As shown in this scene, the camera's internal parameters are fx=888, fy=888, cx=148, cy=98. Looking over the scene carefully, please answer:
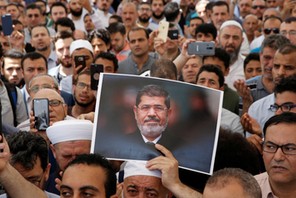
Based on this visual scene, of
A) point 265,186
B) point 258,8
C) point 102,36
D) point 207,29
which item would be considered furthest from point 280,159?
point 258,8

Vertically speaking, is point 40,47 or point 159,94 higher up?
point 159,94

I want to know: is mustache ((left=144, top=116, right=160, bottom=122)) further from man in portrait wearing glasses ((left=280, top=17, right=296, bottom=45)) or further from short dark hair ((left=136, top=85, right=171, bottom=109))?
man in portrait wearing glasses ((left=280, top=17, right=296, bottom=45))

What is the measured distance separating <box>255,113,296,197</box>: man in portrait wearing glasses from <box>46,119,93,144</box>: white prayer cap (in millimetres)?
1213

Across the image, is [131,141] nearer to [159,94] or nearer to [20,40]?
[159,94]

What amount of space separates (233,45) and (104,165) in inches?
247

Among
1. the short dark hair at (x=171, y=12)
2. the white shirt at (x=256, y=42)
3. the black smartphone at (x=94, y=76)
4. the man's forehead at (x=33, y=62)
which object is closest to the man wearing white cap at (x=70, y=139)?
the black smartphone at (x=94, y=76)

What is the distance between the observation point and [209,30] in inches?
450

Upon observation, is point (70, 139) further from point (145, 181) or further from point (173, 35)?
point (173, 35)

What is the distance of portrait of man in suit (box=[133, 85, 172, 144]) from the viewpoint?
16.5ft

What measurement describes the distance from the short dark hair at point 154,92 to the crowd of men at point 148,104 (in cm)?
1

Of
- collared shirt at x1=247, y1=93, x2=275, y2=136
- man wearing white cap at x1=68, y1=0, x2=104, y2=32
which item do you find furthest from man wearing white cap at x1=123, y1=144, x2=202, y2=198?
man wearing white cap at x1=68, y1=0, x2=104, y2=32

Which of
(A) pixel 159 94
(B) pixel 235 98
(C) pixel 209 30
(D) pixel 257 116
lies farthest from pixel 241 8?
(A) pixel 159 94

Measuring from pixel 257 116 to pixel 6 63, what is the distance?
4460 millimetres

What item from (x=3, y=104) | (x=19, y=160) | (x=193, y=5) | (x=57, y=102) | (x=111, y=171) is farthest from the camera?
(x=193, y=5)
